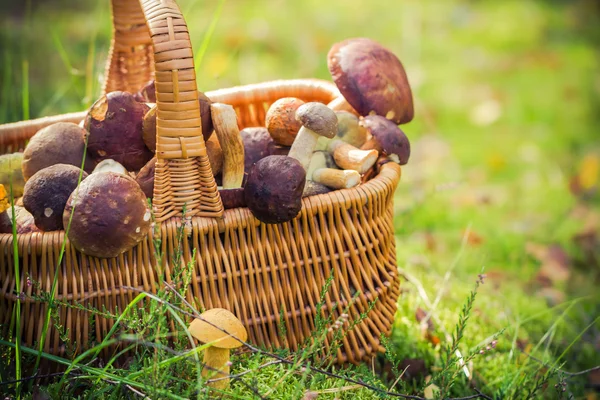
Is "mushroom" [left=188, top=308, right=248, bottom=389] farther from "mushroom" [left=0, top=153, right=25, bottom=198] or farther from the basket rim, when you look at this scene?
"mushroom" [left=0, top=153, right=25, bottom=198]

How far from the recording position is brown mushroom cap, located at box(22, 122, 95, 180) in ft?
5.89

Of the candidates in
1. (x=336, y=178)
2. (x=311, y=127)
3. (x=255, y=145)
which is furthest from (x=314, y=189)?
(x=255, y=145)

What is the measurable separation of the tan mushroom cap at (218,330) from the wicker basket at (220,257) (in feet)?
0.68

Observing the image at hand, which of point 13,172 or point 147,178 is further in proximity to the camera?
point 13,172

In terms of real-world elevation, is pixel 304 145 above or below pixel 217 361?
above

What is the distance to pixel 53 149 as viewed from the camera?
180 centimetres

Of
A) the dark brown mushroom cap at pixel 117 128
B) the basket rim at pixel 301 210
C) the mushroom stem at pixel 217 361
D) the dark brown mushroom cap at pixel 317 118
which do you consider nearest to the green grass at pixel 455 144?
the mushroom stem at pixel 217 361

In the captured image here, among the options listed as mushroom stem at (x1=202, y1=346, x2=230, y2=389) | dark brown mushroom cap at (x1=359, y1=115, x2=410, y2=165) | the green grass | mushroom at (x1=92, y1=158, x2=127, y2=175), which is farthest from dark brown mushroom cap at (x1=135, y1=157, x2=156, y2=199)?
dark brown mushroom cap at (x1=359, y1=115, x2=410, y2=165)

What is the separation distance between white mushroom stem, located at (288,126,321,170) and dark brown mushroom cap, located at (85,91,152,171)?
0.51m

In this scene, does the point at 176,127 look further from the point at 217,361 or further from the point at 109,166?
the point at 217,361

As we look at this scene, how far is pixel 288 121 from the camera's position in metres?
1.88

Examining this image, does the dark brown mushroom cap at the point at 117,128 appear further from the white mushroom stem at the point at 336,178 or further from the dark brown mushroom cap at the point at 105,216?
the white mushroom stem at the point at 336,178

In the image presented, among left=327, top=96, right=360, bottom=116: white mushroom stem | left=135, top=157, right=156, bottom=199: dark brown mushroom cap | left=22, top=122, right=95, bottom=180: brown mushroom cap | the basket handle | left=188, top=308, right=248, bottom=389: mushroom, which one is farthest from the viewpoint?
left=327, top=96, right=360, bottom=116: white mushroom stem

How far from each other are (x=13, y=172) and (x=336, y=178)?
1.12 m
